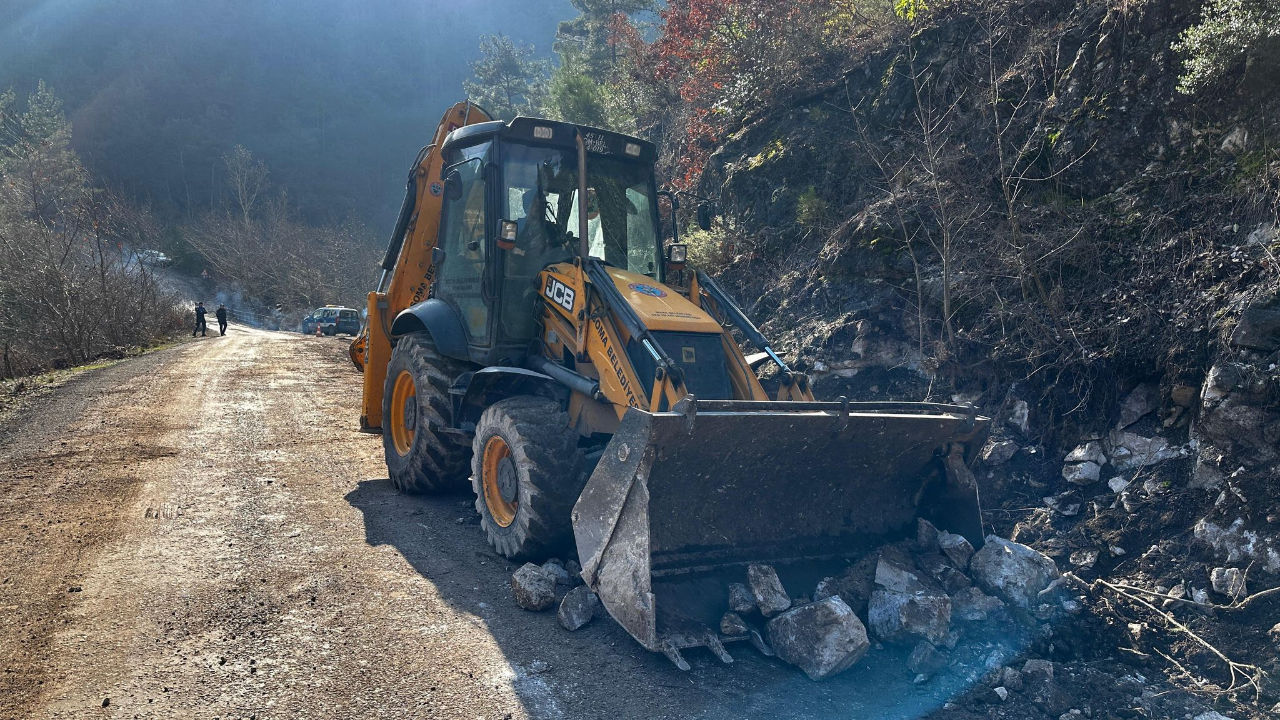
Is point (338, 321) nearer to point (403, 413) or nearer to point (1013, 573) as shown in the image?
point (403, 413)

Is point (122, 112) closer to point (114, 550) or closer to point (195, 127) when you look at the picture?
point (195, 127)

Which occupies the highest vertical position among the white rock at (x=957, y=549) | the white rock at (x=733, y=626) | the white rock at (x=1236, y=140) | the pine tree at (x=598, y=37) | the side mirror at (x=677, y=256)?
the pine tree at (x=598, y=37)

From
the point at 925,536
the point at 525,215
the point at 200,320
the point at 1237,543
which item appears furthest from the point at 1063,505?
the point at 200,320

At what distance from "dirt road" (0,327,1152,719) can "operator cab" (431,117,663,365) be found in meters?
1.65

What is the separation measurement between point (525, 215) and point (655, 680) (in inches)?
148

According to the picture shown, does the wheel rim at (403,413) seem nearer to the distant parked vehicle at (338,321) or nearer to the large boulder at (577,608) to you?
the large boulder at (577,608)

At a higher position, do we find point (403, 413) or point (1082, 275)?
point (1082, 275)

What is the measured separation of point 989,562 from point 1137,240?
3669 mm

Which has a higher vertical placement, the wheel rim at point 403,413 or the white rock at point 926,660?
the wheel rim at point 403,413

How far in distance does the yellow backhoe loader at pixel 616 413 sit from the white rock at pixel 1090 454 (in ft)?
4.67

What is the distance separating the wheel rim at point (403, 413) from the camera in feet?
23.8

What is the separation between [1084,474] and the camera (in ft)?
19.8

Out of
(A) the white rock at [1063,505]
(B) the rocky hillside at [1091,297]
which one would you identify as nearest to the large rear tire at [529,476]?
(B) the rocky hillside at [1091,297]

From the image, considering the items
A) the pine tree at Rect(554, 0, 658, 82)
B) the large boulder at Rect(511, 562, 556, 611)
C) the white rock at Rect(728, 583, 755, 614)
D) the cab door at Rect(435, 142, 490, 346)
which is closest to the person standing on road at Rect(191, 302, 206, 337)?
the pine tree at Rect(554, 0, 658, 82)
